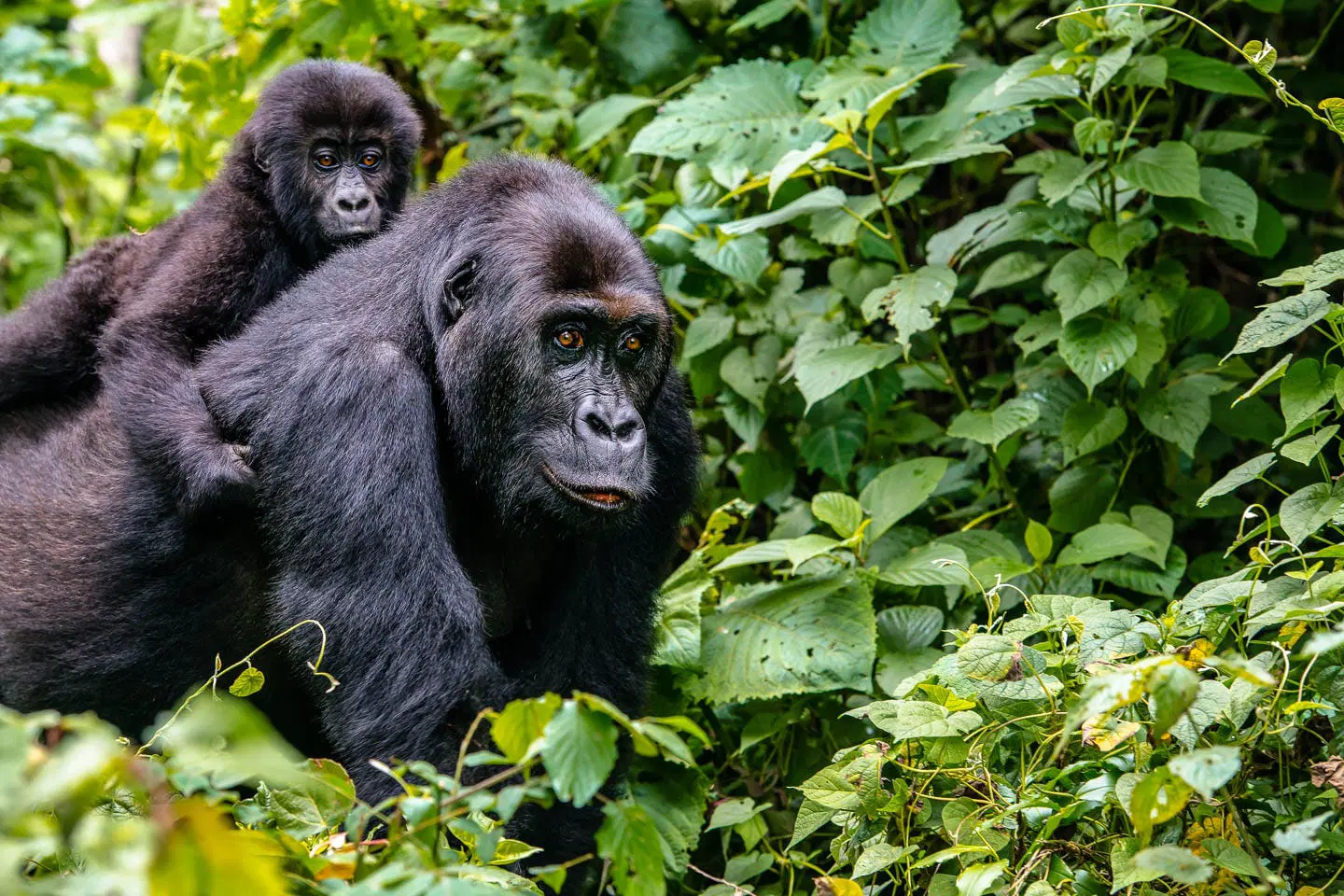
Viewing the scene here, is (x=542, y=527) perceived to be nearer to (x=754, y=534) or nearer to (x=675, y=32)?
(x=754, y=534)

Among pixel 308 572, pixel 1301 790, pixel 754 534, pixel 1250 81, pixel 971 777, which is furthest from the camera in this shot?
pixel 754 534

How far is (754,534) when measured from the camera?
5.20 meters

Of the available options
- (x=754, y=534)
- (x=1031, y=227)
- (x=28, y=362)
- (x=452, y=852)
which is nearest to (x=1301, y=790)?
(x=452, y=852)

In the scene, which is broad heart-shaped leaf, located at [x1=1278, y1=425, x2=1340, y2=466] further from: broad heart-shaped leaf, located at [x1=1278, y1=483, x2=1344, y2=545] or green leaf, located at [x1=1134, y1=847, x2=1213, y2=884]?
green leaf, located at [x1=1134, y1=847, x2=1213, y2=884]

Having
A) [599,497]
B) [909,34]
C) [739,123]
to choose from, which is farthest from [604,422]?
[909,34]

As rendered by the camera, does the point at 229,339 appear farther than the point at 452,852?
Yes

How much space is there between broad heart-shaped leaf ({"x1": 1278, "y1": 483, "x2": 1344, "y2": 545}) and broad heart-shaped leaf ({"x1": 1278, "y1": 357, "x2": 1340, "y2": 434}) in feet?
0.51

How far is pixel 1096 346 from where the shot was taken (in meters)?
4.06

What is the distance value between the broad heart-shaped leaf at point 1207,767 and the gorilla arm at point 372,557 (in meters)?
1.57

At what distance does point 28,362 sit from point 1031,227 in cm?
321

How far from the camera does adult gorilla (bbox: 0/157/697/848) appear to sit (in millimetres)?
3125

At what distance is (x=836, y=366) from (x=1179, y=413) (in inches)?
42.4

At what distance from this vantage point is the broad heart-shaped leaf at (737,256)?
4.48 meters

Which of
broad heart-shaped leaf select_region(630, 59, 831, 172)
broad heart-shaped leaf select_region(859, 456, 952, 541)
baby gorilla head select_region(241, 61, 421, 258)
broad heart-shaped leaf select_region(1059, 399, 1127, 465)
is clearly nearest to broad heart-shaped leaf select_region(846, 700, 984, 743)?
broad heart-shaped leaf select_region(859, 456, 952, 541)
